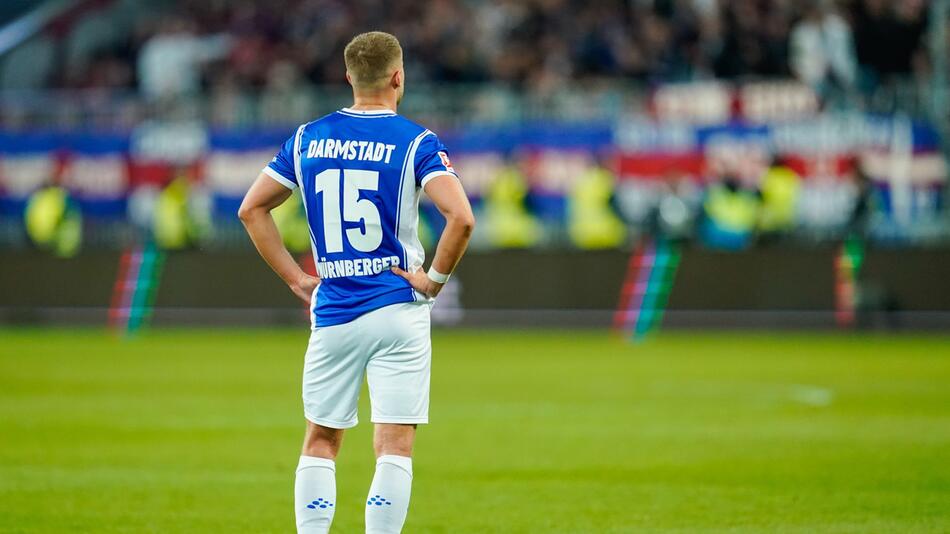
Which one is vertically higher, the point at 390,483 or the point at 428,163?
the point at 428,163

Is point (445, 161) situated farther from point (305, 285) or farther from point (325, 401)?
point (325, 401)

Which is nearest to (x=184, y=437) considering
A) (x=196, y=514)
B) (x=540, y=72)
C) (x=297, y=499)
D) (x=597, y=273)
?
(x=196, y=514)

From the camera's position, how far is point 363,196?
670 cm

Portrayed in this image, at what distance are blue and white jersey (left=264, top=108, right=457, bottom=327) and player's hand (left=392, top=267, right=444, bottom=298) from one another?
0.03m

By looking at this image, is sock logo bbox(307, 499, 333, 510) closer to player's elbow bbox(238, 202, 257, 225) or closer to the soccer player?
the soccer player

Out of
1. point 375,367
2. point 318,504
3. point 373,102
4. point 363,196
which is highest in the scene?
point 373,102

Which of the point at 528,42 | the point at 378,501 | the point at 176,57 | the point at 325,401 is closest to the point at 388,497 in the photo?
the point at 378,501

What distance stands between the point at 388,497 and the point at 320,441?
39 cm

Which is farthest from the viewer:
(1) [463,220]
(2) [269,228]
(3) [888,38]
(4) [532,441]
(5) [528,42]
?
(5) [528,42]

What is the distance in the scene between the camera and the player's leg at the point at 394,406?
6.67 m

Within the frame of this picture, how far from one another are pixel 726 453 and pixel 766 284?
1222 centimetres

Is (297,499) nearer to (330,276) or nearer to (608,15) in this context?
(330,276)

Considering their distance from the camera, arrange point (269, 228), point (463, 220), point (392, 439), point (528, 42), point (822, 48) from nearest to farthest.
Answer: point (463, 220), point (392, 439), point (269, 228), point (822, 48), point (528, 42)

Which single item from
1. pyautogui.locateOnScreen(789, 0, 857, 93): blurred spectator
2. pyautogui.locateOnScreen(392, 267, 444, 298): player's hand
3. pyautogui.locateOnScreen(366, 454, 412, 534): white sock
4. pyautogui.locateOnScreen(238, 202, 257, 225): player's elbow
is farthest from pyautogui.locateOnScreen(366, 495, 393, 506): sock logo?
pyautogui.locateOnScreen(789, 0, 857, 93): blurred spectator
